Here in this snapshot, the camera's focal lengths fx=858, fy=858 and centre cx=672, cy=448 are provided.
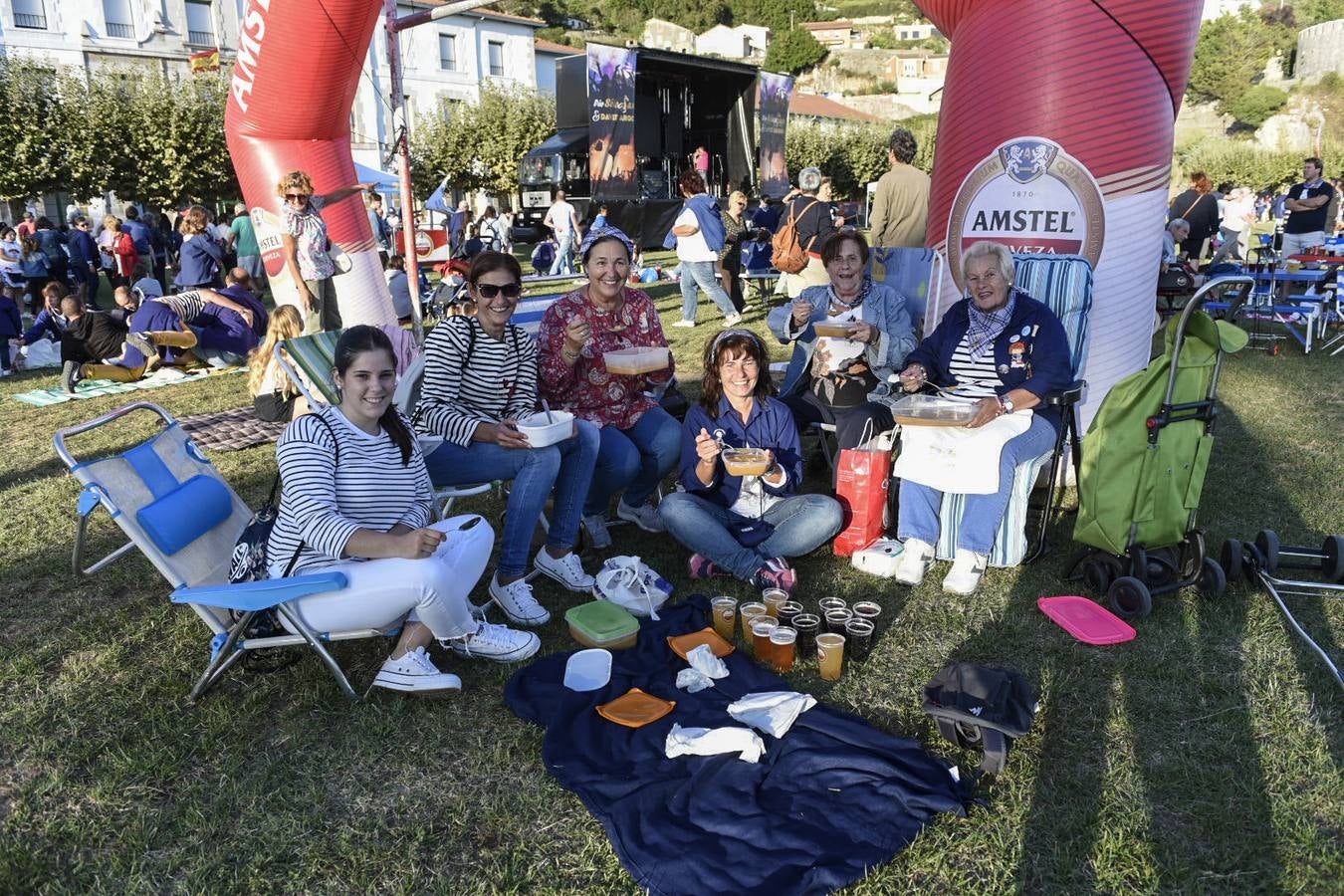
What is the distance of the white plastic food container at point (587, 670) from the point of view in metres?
2.89

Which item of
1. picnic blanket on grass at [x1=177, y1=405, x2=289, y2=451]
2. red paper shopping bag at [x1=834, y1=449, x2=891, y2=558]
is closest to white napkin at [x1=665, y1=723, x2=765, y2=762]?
red paper shopping bag at [x1=834, y1=449, x2=891, y2=558]

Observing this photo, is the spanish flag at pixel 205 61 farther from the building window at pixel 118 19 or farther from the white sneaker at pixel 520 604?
the white sneaker at pixel 520 604

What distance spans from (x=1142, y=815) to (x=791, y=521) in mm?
1733

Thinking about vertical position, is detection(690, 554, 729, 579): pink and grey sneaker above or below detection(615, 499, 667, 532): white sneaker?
below

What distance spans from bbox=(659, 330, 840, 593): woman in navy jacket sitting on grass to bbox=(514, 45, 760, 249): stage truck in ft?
54.0

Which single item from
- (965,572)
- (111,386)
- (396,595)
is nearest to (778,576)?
(965,572)

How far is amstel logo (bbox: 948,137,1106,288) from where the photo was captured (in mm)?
4352

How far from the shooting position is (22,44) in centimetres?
2594

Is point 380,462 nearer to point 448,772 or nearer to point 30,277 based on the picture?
point 448,772

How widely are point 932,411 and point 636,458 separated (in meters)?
1.31

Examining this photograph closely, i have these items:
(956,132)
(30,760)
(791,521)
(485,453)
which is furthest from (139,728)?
(956,132)

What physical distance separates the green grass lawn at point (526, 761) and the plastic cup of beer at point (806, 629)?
0.12 m

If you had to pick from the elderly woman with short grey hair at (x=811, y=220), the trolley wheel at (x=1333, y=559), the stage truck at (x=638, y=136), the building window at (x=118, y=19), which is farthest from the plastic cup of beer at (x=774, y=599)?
the building window at (x=118, y=19)

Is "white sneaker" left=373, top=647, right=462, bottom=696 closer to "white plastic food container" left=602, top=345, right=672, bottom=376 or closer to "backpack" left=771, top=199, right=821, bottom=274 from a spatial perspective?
"white plastic food container" left=602, top=345, right=672, bottom=376
